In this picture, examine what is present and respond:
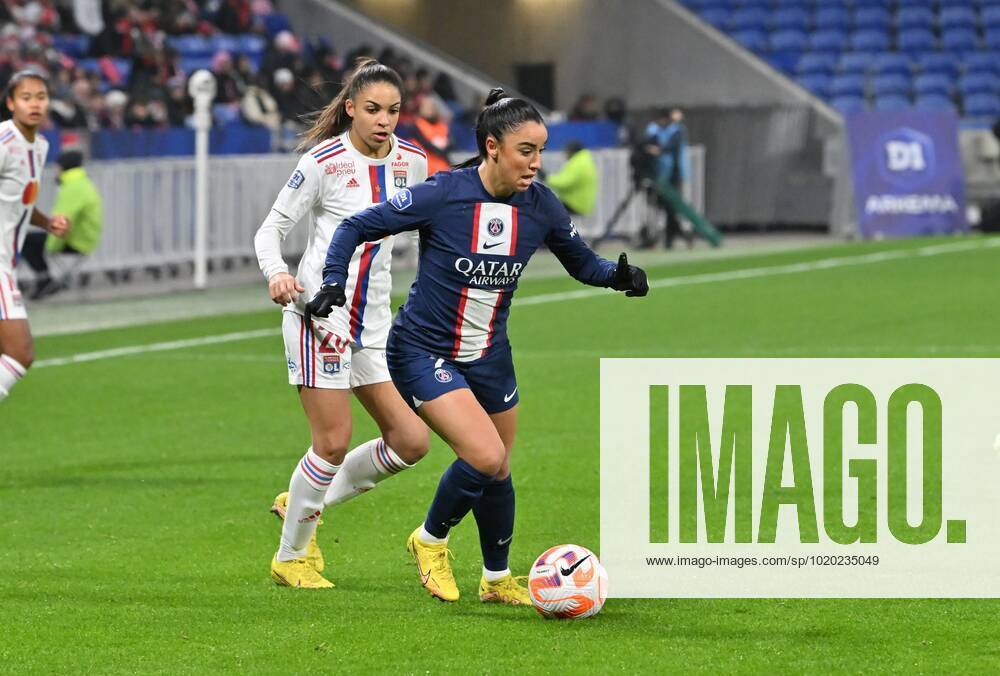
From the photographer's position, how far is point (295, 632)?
631cm

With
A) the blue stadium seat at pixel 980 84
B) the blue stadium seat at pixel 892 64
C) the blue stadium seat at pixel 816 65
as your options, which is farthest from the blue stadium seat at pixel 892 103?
the blue stadium seat at pixel 816 65

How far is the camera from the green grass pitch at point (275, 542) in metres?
6.03

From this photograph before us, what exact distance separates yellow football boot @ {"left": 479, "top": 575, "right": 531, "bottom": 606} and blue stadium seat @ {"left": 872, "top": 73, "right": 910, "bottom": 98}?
27.1 metres

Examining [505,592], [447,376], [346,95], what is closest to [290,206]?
[346,95]

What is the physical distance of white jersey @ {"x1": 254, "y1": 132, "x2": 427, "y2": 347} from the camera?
7.12 m

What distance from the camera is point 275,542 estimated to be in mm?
8094

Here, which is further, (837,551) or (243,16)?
(243,16)

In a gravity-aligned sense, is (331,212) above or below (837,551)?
above

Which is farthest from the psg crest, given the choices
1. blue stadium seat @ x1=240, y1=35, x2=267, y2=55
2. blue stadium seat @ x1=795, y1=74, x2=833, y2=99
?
blue stadium seat @ x1=795, y1=74, x2=833, y2=99

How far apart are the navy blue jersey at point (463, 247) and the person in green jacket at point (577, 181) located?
18266 mm

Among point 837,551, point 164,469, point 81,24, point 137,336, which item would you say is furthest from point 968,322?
point 81,24

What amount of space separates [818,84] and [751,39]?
61.0 inches

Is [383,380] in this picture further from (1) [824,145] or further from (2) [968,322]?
(1) [824,145]

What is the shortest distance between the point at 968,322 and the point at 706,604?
10.6m
